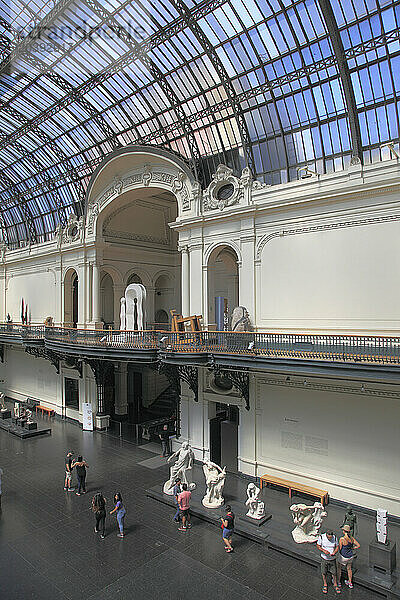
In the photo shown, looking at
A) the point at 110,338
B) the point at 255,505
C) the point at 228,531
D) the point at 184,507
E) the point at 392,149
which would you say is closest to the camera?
the point at 228,531

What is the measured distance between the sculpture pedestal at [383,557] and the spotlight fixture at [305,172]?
A: 38.9 ft

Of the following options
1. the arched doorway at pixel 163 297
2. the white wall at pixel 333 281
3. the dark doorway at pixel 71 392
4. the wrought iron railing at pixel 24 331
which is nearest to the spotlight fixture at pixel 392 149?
the white wall at pixel 333 281

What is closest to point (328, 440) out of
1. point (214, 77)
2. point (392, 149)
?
point (392, 149)

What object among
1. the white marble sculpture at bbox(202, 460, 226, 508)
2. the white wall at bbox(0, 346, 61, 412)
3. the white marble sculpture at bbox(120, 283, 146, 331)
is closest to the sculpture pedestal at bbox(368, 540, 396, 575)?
the white marble sculpture at bbox(202, 460, 226, 508)

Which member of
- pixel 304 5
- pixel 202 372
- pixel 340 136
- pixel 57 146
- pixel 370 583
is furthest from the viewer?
pixel 57 146

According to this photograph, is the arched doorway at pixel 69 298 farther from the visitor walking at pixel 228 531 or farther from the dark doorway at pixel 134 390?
the visitor walking at pixel 228 531

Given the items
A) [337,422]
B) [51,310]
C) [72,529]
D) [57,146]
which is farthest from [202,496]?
[57,146]

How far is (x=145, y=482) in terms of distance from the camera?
16516 millimetres

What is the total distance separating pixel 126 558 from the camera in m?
11.2

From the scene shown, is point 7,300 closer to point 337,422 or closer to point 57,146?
point 57,146

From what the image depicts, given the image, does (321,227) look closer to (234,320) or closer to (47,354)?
(234,320)

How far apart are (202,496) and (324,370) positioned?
6357 mm

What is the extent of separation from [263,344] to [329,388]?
2727mm

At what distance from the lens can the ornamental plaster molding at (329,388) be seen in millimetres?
13336
